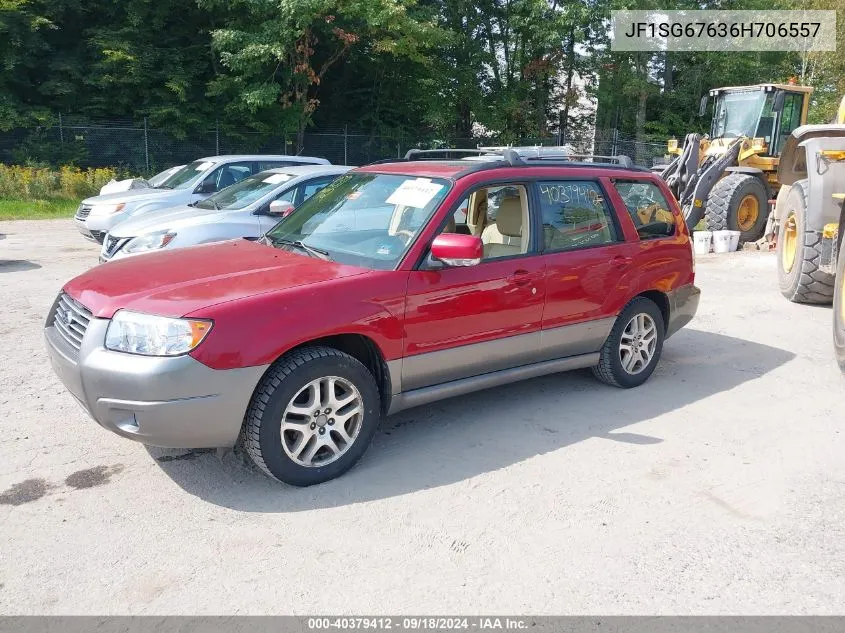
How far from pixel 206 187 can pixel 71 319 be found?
26.0ft

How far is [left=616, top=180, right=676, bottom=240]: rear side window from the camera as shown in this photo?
5.62m

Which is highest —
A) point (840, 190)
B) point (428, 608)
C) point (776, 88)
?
point (776, 88)

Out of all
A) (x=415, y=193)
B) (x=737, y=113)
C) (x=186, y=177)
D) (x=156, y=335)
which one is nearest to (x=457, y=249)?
(x=415, y=193)

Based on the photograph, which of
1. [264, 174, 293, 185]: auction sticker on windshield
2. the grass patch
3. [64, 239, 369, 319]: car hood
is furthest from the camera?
the grass patch

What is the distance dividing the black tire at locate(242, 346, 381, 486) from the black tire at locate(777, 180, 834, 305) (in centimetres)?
652

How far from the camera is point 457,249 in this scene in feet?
13.6

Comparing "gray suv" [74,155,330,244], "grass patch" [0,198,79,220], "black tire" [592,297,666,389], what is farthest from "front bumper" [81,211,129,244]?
"black tire" [592,297,666,389]

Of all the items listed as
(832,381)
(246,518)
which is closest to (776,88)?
(832,381)

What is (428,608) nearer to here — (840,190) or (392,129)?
(840,190)

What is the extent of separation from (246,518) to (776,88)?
14.5 metres

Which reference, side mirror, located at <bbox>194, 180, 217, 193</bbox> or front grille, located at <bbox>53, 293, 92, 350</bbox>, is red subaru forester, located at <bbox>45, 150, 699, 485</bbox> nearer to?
front grille, located at <bbox>53, 293, 92, 350</bbox>

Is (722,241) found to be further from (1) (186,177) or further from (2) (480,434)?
(2) (480,434)

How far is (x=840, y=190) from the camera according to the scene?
26.7 ft
